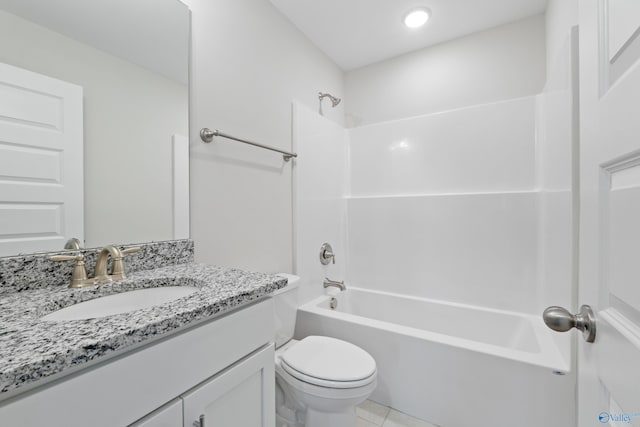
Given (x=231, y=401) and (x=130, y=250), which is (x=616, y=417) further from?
(x=130, y=250)

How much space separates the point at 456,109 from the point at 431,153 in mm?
371

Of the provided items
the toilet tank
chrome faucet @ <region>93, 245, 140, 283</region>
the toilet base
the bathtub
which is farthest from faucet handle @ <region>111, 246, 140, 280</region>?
the bathtub

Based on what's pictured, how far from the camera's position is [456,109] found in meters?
2.09

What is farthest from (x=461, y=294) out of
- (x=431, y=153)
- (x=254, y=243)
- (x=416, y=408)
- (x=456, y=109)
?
(x=254, y=243)

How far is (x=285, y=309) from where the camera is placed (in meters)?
1.51

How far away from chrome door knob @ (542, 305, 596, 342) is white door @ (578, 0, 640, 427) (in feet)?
0.06

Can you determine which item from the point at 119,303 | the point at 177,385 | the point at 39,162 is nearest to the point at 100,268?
the point at 119,303

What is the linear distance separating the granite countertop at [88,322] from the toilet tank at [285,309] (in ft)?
1.86

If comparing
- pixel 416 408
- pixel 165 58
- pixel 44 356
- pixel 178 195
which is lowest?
pixel 416 408

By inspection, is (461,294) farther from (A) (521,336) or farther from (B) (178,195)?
(B) (178,195)

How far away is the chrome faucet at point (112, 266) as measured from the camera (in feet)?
2.91

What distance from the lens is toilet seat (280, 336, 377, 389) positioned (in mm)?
1153

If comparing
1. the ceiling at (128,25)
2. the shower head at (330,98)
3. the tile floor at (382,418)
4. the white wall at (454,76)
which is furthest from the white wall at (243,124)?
the tile floor at (382,418)

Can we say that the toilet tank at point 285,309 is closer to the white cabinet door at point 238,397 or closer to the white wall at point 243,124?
the white wall at point 243,124
